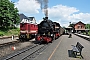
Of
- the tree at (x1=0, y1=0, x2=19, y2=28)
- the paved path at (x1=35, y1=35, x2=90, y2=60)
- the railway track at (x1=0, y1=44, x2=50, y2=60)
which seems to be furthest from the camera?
the tree at (x1=0, y1=0, x2=19, y2=28)

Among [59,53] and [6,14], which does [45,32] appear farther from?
[6,14]

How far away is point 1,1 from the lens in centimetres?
5275

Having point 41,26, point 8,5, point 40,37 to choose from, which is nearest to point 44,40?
point 40,37

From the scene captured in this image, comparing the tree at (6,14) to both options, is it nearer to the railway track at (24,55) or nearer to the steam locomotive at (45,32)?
the steam locomotive at (45,32)

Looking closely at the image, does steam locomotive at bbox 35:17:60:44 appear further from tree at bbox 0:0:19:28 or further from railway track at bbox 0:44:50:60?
tree at bbox 0:0:19:28

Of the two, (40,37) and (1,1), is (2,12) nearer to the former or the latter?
(1,1)

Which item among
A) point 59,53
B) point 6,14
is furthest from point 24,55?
point 6,14

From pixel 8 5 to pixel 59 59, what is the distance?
44127 mm

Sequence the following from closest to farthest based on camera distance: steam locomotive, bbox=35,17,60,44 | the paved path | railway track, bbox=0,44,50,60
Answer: railway track, bbox=0,44,50,60
the paved path
steam locomotive, bbox=35,17,60,44

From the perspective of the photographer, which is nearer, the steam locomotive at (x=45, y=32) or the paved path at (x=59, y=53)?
the paved path at (x=59, y=53)

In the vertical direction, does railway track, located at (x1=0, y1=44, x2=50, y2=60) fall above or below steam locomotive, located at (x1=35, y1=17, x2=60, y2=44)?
below

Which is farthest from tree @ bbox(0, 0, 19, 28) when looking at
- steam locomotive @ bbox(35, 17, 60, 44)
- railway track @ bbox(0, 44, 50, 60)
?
railway track @ bbox(0, 44, 50, 60)

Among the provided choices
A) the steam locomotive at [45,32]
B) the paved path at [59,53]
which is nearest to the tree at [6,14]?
the steam locomotive at [45,32]

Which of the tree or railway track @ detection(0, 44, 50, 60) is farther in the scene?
the tree
